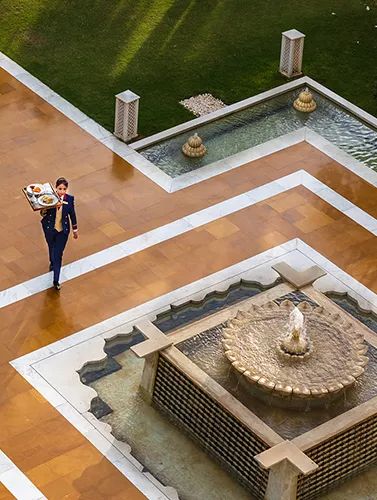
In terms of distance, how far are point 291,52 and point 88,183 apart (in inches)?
201

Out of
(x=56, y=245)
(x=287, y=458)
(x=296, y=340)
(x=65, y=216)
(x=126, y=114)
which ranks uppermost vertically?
(x=296, y=340)

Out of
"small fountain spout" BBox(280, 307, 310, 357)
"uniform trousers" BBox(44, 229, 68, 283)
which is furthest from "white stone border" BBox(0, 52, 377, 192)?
"small fountain spout" BBox(280, 307, 310, 357)

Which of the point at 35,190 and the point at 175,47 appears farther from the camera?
the point at 175,47

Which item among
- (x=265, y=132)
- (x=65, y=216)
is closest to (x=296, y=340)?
(x=65, y=216)

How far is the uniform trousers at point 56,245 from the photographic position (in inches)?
810

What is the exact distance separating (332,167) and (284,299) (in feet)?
16.8

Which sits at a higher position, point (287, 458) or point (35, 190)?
point (35, 190)

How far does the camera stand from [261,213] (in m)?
23.0

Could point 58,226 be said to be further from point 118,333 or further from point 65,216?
point 118,333

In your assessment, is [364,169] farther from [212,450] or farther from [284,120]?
[212,450]

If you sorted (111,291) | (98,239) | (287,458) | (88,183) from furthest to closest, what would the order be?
(88,183) < (98,239) < (111,291) < (287,458)

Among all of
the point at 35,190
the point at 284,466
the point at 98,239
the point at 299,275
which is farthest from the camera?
the point at 98,239

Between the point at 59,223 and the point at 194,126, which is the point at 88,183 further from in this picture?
the point at 59,223

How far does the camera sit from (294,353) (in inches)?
720
